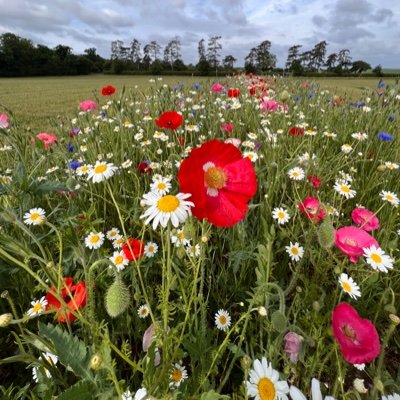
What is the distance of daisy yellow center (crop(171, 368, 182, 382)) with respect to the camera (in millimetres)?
859

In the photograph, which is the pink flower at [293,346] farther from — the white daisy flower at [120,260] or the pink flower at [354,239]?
the white daisy flower at [120,260]

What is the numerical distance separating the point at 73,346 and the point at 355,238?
93 cm

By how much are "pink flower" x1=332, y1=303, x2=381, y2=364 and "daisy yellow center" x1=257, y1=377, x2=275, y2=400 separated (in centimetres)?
18

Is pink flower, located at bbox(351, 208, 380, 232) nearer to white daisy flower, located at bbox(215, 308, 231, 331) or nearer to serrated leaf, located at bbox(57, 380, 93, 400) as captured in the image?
white daisy flower, located at bbox(215, 308, 231, 331)

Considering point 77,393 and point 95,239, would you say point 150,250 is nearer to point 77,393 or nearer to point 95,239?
point 95,239

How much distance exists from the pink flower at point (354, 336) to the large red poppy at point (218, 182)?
355 millimetres

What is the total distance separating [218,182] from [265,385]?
50 centimetres

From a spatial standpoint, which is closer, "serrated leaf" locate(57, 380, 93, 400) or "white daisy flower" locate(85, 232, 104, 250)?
"serrated leaf" locate(57, 380, 93, 400)

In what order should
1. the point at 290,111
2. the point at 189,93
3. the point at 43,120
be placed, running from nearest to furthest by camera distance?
the point at 290,111, the point at 189,93, the point at 43,120

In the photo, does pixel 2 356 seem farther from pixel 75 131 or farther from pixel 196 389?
pixel 75 131

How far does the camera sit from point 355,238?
1.05 meters

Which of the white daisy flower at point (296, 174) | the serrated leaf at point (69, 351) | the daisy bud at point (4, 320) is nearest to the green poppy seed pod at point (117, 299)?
the serrated leaf at point (69, 351)

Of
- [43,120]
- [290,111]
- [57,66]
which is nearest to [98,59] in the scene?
[57,66]

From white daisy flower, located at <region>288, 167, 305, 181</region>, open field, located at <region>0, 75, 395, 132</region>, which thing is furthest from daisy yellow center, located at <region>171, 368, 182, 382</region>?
open field, located at <region>0, 75, 395, 132</region>
